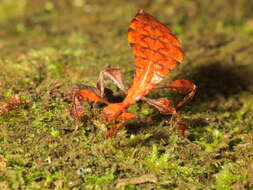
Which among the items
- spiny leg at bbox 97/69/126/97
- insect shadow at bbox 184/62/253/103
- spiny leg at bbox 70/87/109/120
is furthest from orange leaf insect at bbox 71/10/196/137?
insect shadow at bbox 184/62/253/103

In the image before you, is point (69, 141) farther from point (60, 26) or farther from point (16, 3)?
point (16, 3)

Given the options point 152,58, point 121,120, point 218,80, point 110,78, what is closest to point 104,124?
point 121,120

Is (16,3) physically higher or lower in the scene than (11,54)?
higher

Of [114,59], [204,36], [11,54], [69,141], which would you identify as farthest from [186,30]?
[69,141]

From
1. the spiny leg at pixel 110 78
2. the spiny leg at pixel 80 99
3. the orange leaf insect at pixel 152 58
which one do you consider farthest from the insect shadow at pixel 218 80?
the spiny leg at pixel 80 99

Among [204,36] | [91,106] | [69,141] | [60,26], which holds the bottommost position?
[69,141]

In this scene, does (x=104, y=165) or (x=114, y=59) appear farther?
(x=114, y=59)

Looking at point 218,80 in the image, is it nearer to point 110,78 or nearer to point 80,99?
point 110,78
